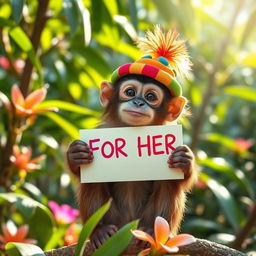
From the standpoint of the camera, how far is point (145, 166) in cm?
121

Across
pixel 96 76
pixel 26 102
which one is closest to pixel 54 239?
pixel 26 102

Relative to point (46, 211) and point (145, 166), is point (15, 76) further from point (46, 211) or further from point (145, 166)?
point (145, 166)

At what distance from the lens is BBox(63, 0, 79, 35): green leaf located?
1818mm

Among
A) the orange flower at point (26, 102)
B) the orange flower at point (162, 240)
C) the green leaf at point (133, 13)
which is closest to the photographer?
the orange flower at point (162, 240)

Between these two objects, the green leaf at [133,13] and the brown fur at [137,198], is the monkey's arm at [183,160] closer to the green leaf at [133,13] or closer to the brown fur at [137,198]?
the brown fur at [137,198]

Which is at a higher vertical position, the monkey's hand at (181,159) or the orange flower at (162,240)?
the monkey's hand at (181,159)

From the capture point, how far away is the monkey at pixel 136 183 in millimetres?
1252

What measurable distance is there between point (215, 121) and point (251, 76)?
0.70 meters

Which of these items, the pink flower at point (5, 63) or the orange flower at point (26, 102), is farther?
the pink flower at point (5, 63)

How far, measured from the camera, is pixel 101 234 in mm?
1270

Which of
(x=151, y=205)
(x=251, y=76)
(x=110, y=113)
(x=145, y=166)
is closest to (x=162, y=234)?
(x=145, y=166)

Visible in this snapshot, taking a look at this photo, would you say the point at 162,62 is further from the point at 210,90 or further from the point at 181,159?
the point at 210,90

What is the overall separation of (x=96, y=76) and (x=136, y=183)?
127cm

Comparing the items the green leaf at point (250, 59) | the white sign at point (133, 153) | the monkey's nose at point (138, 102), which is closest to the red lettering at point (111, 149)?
the white sign at point (133, 153)
